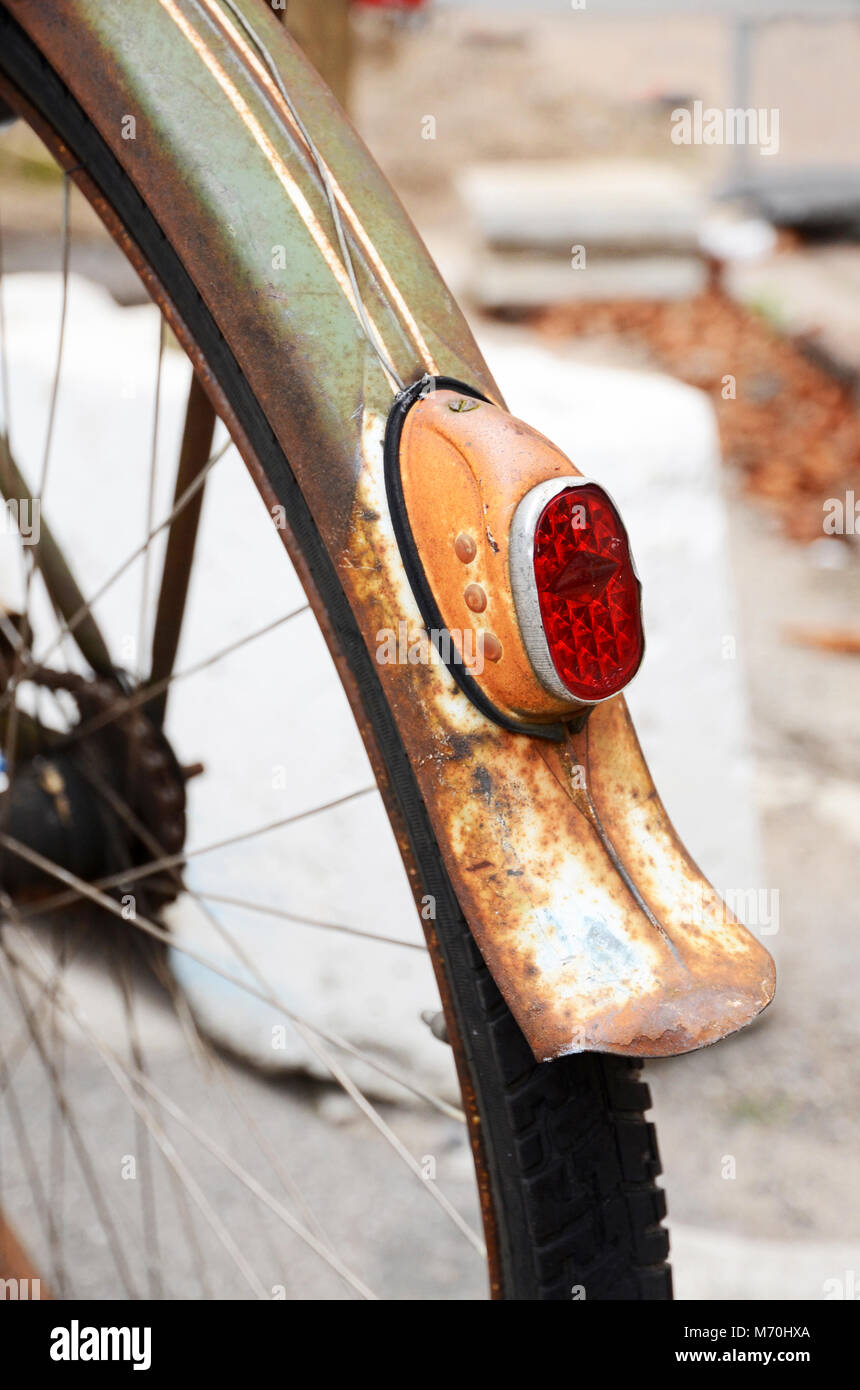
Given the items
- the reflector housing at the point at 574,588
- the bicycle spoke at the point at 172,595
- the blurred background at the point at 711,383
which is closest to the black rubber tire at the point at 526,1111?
the reflector housing at the point at 574,588

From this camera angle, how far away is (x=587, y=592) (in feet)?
2.96

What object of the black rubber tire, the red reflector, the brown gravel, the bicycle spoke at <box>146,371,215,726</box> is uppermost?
the brown gravel

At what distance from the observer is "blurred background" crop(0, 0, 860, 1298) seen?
7.19 ft

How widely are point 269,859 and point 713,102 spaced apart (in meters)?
7.90

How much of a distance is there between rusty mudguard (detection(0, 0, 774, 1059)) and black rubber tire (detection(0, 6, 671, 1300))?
2 cm

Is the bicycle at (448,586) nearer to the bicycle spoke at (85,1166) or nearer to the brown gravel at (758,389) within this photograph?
the bicycle spoke at (85,1166)

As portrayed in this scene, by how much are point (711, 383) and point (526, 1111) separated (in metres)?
4.65

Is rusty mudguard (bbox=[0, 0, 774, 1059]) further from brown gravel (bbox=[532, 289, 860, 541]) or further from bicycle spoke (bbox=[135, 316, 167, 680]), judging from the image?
brown gravel (bbox=[532, 289, 860, 541])

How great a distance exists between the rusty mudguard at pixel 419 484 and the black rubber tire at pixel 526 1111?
21 mm

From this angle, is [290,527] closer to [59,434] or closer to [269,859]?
[269,859]

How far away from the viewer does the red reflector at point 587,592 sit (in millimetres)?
878

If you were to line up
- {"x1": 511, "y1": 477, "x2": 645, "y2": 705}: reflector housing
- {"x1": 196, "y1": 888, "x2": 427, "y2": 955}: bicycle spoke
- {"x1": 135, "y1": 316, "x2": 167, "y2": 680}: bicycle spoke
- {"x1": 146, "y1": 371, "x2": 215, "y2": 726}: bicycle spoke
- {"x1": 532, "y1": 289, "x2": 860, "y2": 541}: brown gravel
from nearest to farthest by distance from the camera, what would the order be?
{"x1": 511, "y1": 477, "x2": 645, "y2": 705}: reflector housing < {"x1": 196, "y1": 888, "x2": 427, "y2": 955}: bicycle spoke < {"x1": 135, "y1": 316, "x2": 167, "y2": 680}: bicycle spoke < {"x1": 146, "y1": 371, "x2": 215, "y2": 726}: bicycle spoke < {"x1": 532, "y1": 289, "x2": 860, "y2": 541}: brown gravel

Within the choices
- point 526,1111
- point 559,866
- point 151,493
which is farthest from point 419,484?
point 151,493

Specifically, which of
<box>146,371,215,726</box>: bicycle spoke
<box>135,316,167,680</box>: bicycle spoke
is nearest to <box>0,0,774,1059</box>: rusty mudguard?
<box>135,316,167,680</box>: bicycle spoke
